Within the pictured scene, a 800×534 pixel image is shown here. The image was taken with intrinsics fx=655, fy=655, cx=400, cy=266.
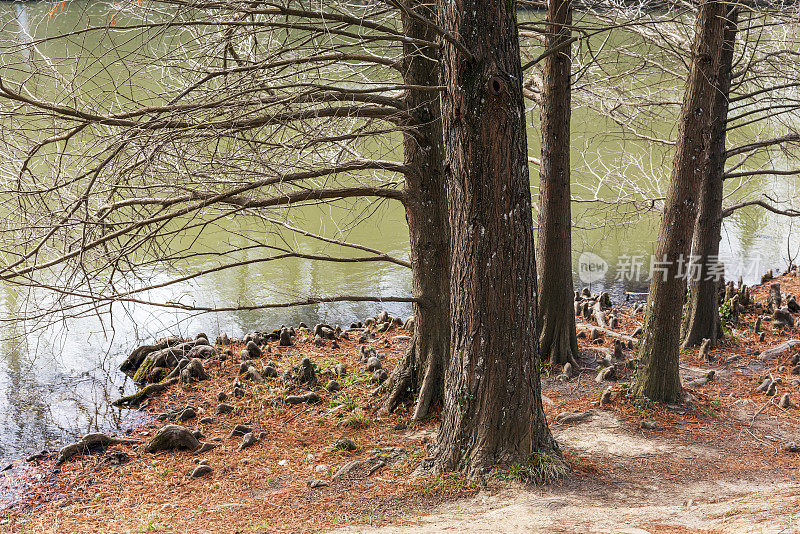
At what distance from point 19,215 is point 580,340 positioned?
6.62 metres

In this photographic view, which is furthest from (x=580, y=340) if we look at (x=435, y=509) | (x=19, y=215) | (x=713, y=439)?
(x=19, y=215)

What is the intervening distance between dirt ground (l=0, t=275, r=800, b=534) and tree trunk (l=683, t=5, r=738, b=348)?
47cm

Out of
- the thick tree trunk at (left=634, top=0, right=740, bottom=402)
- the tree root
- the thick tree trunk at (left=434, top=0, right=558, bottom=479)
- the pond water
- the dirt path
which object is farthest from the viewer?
the tree root

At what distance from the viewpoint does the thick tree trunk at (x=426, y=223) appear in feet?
19.2

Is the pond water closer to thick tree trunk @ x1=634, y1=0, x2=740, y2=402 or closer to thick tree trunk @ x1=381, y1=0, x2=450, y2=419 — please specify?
thick tree trunk @ x1=381, y1=0, x2=450, y2=419

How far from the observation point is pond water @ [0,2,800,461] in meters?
7.07

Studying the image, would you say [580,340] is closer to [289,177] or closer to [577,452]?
[577,452]

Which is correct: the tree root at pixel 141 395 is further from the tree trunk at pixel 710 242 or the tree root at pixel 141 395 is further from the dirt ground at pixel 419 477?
the tree trunk at pixel 710 242

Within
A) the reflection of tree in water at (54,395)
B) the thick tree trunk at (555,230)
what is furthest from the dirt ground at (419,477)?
the reflection of tree in water at (54,395)

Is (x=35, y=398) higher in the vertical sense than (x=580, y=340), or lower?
lower

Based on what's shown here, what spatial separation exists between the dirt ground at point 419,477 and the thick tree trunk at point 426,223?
0.51 m

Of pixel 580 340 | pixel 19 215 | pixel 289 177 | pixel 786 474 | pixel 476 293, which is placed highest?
pixel 289 177

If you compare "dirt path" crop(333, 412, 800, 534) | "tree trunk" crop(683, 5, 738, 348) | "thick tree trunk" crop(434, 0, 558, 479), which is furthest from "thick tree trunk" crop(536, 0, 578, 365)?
"thick tree trunk" crop(434, 0, 558, 479)

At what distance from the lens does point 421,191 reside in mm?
5938
